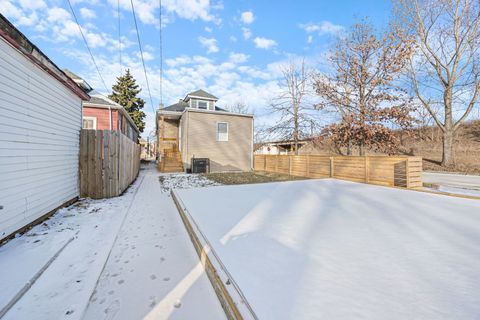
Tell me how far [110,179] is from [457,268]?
651 cm

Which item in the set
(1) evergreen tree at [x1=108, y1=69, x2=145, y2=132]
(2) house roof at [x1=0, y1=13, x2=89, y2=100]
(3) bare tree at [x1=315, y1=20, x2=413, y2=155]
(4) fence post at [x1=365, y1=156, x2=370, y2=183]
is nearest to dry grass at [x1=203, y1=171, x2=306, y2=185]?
(4) fence post at [x1=365, y1=156, x2=370, y2=183]

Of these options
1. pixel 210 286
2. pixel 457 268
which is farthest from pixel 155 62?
pixel 457 268

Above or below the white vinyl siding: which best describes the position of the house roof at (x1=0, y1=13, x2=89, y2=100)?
above

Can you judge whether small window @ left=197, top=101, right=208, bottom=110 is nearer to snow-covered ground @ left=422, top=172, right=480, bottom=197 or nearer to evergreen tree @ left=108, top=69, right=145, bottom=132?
evergreen tree @ left=108, top=69, right=145, bottom=132

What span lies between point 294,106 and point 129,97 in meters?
19.7

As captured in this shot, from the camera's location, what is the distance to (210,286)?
1.88 meters

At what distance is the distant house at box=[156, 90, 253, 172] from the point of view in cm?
1248

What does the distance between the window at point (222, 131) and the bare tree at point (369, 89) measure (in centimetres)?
619

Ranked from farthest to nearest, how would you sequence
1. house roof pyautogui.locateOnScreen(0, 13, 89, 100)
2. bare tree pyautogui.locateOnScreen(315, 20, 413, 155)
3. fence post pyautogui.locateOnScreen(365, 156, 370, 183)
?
bare tree pyautogui.locateOnScreen(315, 20, 413, 155) < fence post pyautogui.locateOnScreen(365, 156, 370, 183) < house roof pyautogui.locateOnScreen(0, 13, 89, 100)

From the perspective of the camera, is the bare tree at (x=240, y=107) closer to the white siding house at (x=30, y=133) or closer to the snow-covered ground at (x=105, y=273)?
the white siding house at (x=30, y=133)

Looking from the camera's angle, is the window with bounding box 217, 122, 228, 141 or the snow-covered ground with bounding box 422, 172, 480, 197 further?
the window with bounding box 217, 122, 228, 141

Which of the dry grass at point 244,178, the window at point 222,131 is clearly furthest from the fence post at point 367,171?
the window at point 222,131

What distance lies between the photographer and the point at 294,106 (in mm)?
14719

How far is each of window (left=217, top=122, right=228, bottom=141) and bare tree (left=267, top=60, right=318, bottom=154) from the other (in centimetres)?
365
